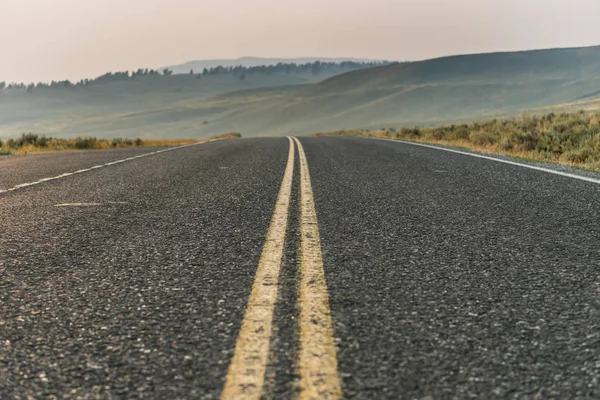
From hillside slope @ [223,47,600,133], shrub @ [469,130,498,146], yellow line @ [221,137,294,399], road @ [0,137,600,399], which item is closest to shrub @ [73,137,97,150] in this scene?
shrub @ [469,130,498,146]

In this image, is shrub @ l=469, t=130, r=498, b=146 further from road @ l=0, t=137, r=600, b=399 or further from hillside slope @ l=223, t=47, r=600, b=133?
hillside slope @ l=223, t=47, r=600, b=133

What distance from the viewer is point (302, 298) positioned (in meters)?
3.05

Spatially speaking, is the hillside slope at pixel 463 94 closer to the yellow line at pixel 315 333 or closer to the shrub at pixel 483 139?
the shrub at pixel 483 139

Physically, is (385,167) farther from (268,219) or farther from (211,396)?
(211,396)

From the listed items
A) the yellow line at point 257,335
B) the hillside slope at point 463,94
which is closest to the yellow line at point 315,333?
the yellow line at point 257,335

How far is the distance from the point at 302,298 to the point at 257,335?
1.78 feet

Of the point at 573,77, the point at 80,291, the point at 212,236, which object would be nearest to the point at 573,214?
the point at 212,236

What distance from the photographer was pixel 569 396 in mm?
2051

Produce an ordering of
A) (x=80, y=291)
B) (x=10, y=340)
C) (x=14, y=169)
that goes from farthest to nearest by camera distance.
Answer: (x=14, y=169), (x=80, y=291), (x=10, y=340)

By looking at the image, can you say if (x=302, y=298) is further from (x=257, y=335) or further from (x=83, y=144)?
(x=83, y=144)

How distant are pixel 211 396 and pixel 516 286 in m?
2.00

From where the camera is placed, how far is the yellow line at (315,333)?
2070 millimetres

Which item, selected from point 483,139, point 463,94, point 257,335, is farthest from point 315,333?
point 463,94

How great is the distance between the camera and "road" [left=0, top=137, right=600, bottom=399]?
218 cm
